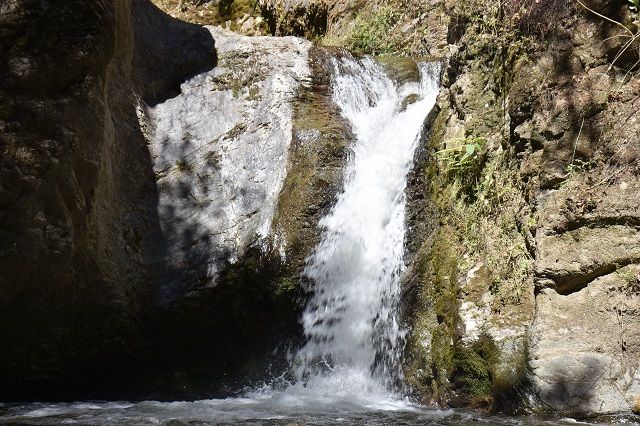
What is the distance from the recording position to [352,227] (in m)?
6.66

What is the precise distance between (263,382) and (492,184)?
112 inches

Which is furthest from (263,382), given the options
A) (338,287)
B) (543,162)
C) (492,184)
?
(543,162)

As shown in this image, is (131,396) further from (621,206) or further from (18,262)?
(621,206)

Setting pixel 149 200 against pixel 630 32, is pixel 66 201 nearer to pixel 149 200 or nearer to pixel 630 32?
pixel 149 200

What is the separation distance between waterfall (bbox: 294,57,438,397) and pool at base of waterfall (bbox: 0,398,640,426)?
42cm

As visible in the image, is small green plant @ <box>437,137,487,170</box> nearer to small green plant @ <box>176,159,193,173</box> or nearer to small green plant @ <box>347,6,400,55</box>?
small green plant @ <box>176,159,193,173</box>

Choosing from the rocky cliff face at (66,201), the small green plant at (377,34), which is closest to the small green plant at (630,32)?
the rocky cliff face at (66,201)

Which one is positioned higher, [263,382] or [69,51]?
[69,51]

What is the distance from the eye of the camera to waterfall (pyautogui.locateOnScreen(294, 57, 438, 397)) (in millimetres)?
5973

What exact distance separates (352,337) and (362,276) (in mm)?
607

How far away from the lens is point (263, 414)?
5000 millimetres

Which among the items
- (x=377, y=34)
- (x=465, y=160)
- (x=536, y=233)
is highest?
(x=377, y=34)

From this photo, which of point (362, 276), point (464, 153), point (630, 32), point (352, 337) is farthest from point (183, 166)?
point (630, 32)

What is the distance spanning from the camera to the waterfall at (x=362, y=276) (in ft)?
19.6
